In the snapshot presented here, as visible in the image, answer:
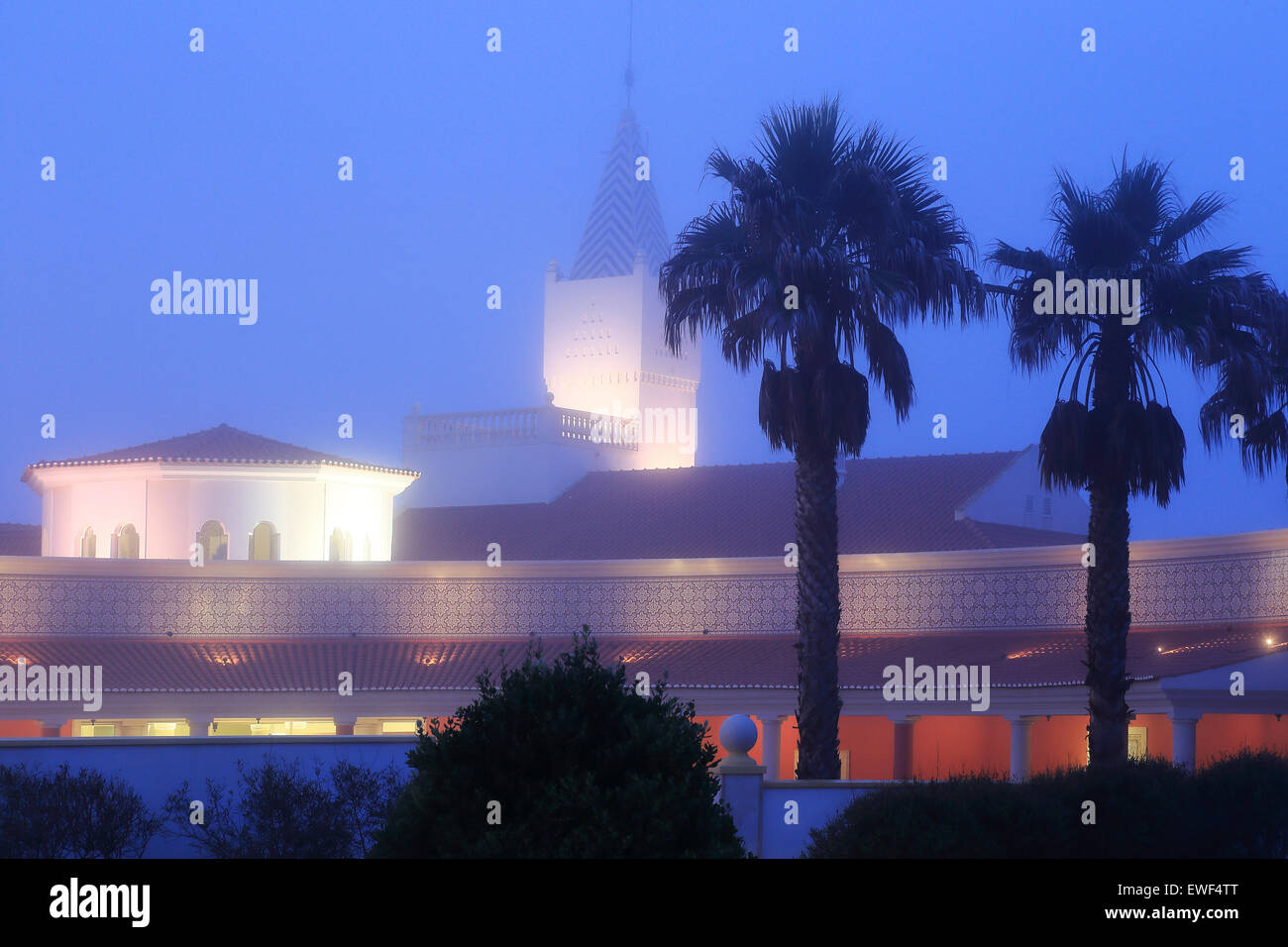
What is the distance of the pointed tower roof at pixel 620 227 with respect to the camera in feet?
219

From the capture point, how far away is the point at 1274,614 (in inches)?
1206

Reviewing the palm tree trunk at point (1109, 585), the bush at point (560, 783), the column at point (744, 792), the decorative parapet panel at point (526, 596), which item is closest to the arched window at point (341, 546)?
the decorative parapet panel at point (526, 596)

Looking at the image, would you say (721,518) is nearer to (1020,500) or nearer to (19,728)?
(1020,500)

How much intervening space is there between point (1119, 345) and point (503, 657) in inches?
641

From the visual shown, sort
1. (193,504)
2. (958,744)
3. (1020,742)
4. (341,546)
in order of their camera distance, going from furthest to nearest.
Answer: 1. (341,546)
2. (193,504)
3. (958,744)
4. (1020,742)

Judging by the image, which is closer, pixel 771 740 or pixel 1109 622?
pixel 1109 622

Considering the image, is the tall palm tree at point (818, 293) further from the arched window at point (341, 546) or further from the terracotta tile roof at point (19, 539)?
the terracotta tile roof at point (19, 539)

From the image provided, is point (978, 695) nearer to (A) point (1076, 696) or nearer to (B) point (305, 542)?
(A) point (1076, 696)

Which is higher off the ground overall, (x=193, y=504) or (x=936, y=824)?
(x=193, y=504)

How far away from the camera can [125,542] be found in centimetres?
4153

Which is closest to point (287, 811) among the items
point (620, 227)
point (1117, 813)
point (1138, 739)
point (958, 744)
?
point (1117, 813)

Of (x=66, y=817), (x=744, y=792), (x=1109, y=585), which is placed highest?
(x=1109, y=585)

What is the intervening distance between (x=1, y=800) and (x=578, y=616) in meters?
19.3
